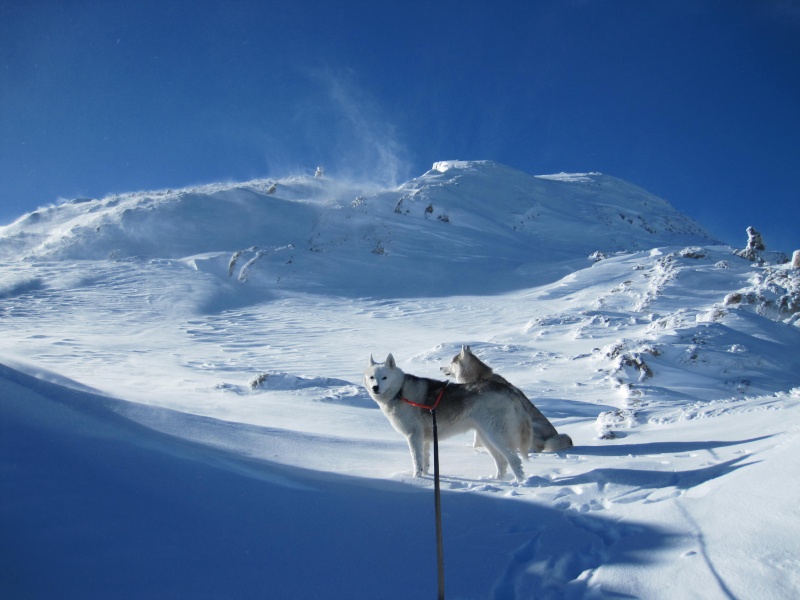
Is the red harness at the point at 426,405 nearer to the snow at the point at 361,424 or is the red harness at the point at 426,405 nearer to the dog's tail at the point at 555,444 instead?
the snow at the point at 361,424

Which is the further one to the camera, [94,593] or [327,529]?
[327,529]

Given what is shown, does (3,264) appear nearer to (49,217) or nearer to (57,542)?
(49,217)

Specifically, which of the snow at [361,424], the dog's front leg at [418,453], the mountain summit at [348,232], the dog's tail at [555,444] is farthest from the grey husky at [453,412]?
the mountain summit at [348,232]

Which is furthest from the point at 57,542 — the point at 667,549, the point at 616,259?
the point at 616,259

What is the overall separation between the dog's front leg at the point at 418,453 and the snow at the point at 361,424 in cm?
32

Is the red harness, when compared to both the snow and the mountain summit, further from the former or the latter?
the mountain summit

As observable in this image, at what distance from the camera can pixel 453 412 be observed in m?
5.60

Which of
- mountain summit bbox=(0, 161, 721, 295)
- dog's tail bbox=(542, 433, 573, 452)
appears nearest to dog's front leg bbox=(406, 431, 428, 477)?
dog's tail bbox=(542, 433, 573, 452)

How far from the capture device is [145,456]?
370 centimetres

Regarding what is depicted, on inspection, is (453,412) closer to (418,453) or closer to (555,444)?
(418,453)

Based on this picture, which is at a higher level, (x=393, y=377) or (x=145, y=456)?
(x=393, y=377)

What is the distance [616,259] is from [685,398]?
2383 centimetres

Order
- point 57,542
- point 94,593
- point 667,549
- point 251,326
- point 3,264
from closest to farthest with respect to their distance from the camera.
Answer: point 94,593 < point 57,542 < point 667,549 < point 251,326 < point 3,264

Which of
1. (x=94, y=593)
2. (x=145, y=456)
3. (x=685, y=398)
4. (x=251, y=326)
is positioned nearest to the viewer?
(x=94, y=593)
